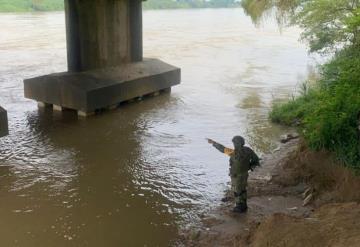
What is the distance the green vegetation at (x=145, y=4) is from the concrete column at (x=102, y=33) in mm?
42340

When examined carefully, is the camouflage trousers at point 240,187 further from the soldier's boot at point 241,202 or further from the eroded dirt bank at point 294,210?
the eroded dirt bank at point 294,210

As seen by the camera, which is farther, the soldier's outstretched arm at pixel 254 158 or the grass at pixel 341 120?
the grass at pixel 341 120

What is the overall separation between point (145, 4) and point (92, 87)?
82.4m

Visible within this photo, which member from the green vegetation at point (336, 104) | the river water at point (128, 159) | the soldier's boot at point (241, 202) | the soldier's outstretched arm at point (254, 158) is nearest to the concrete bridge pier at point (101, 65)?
the river water at point (128, 159)

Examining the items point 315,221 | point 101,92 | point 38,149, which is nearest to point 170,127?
point 101,92

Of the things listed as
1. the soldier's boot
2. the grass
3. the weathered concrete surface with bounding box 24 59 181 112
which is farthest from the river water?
the grass

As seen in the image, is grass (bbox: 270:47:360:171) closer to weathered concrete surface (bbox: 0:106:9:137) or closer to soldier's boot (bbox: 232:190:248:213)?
soldier's boot (bbox: 232:190:248:213)

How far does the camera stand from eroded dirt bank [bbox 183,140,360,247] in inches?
248

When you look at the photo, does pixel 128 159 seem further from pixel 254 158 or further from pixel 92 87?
pixel 92 87

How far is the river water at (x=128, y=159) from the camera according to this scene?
8688 millimetres

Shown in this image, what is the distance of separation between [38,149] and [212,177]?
5.04 metres

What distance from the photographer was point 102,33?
1905 cm

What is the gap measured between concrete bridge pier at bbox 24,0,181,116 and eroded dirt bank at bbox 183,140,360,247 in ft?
25.3

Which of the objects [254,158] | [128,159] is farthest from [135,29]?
[254,158]
